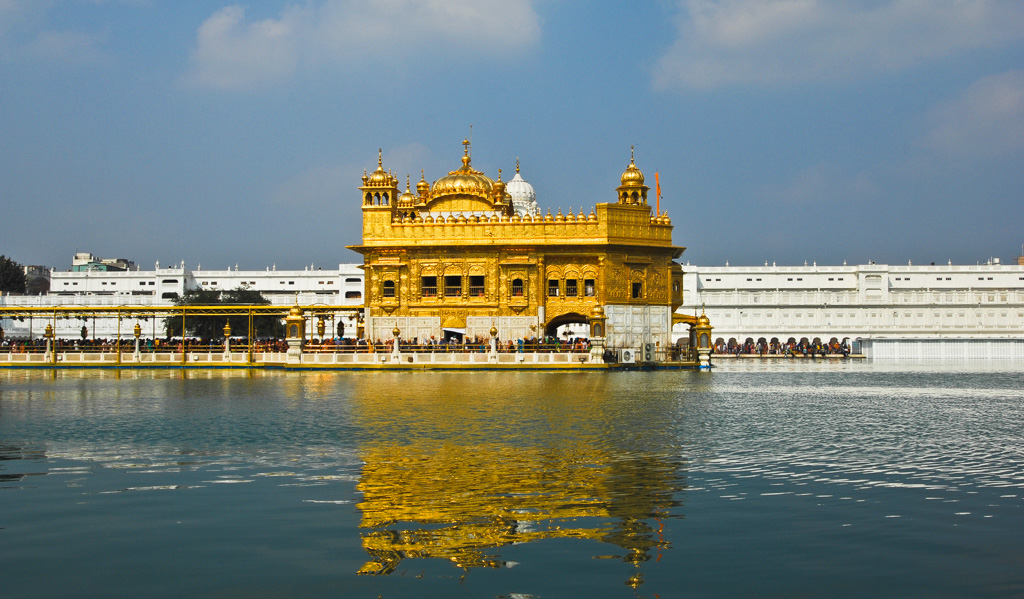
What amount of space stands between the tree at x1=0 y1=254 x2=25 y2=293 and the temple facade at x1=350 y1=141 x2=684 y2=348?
85.1 meters

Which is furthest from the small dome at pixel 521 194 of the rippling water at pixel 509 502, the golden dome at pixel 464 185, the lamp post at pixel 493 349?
the rippling water at pixel 509 502

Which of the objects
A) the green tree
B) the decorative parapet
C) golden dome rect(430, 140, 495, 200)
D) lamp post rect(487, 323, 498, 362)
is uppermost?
golden dome rect(430, 140, 495, 200)

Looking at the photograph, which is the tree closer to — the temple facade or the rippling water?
the temple facade

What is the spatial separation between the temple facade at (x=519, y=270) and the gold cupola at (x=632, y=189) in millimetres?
53

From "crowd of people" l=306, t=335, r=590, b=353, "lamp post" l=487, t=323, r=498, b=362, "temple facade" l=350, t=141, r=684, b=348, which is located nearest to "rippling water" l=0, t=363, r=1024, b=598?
"lamp post" l=487, t=323, r=498, b=362

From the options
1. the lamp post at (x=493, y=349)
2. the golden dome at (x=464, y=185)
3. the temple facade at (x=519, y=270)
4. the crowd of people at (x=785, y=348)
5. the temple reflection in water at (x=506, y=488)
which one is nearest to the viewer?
the temple reflection in water at (x=506, y=488)

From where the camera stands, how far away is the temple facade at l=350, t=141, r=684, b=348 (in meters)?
47.9

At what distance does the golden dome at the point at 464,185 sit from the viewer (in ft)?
173

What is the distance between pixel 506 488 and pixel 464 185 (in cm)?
4152

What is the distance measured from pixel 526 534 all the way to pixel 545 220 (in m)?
39.3

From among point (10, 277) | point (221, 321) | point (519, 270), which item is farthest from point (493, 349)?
point (10, 277)

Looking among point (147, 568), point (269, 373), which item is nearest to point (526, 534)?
point (147, 568)

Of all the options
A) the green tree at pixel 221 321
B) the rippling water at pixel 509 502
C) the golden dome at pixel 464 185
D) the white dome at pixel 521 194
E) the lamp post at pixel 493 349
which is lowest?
the rippling water at pixel 509 502

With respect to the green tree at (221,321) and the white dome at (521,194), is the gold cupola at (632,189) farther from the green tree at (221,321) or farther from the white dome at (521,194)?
the green tree at (221,321)
